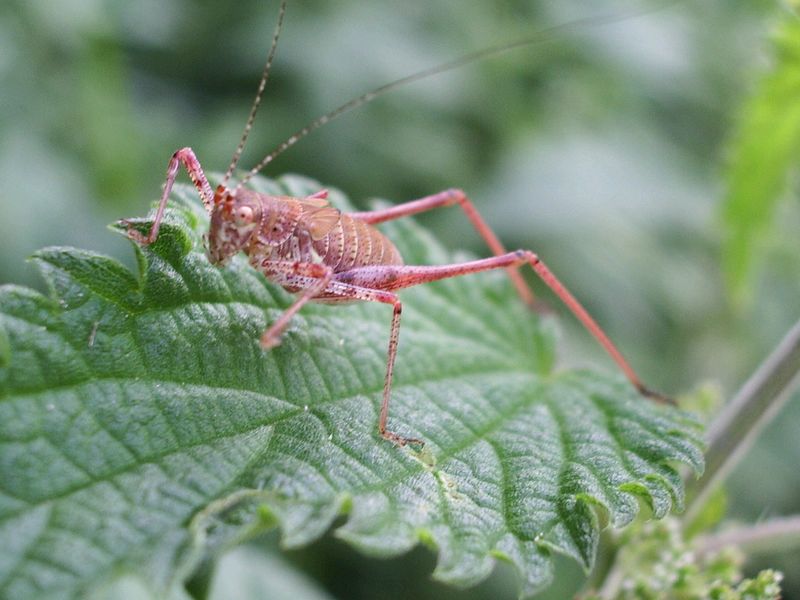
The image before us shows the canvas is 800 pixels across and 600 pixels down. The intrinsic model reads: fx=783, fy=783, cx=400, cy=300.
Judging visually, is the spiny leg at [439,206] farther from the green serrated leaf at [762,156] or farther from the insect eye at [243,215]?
the green serrated leaf at [762,156]

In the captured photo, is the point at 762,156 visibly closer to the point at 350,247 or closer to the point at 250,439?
the point at 350,247

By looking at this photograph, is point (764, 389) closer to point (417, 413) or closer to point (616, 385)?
point (616, 385)

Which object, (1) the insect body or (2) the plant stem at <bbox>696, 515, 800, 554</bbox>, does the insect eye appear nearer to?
(1) the insect body

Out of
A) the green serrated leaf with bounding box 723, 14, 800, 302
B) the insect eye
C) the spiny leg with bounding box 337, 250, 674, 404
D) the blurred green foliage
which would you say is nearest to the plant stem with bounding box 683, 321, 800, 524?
the spiny leg with bounding box 337, 250, 674, 404

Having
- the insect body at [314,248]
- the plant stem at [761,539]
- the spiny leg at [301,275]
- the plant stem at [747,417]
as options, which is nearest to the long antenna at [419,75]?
the insect body at [314,248]

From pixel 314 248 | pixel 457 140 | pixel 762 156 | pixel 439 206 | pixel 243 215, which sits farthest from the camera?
pixel 457 140

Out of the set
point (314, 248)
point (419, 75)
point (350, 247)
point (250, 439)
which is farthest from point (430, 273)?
point (250, 439)
